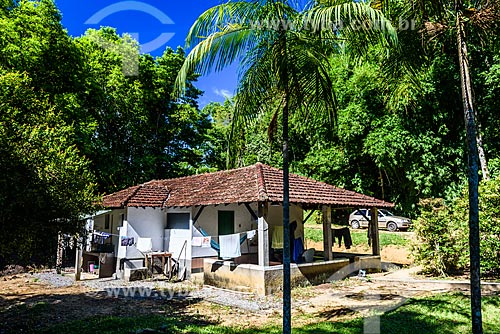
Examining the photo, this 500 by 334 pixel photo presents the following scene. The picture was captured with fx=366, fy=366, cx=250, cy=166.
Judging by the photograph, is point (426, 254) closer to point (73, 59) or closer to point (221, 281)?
point (221, 281)

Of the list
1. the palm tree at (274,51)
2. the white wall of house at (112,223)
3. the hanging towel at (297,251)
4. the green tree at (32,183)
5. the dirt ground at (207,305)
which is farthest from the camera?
the white wall of house at (112,223)

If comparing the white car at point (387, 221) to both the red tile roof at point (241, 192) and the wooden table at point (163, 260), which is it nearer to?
the red tile roof at point (241, 192)

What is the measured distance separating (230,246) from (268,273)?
2057 mm

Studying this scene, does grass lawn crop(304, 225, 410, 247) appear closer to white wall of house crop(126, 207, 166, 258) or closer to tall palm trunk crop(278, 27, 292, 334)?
white wall of house crop(126, 207, 166, 258)

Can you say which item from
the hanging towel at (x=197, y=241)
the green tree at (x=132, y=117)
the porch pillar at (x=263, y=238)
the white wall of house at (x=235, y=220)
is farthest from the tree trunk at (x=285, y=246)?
the green tree at (x=132, y=117)

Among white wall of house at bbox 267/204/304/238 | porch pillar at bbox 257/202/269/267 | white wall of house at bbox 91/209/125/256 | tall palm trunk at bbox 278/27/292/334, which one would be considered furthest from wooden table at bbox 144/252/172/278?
tall palm trunk at bbox 278/27/292/334

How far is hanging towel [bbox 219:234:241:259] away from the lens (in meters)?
13.0

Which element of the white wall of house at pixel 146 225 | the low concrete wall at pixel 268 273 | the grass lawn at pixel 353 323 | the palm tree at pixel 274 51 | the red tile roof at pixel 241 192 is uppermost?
Result: the palm tree at pixel 274 51

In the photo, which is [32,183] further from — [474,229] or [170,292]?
[474,229]

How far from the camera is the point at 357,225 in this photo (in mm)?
27484

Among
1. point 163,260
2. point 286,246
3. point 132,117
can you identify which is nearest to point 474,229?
point 286,246

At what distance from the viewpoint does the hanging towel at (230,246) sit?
42.5 ft

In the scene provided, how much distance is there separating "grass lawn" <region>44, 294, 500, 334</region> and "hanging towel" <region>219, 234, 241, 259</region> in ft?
13.0

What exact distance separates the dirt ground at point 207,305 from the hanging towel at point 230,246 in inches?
90.5
